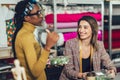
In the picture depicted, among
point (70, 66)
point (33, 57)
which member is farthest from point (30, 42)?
point (70, 66)

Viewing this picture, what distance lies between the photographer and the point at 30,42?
1796 millimetres

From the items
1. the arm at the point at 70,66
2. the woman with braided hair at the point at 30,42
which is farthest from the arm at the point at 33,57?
the arm at the point at 70,66

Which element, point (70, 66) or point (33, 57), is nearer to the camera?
point (33, 57)

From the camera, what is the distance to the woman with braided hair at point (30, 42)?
173cm

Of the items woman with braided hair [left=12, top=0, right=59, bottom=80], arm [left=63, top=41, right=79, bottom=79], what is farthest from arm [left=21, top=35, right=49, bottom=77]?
arm [left=63, top=41, right=79, bottom=79]

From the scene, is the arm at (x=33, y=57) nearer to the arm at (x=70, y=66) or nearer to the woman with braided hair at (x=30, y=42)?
the woman with braided hair at (x=30, y=42)

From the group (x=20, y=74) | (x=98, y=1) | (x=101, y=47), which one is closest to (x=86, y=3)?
(x=98, y=1)

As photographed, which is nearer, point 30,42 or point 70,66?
point 30,42

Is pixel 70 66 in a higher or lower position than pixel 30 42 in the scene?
lower

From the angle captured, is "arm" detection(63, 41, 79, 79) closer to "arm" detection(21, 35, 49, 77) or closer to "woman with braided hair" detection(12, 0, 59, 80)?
"woman with braided hair" detection(12, 0, 59, 80)

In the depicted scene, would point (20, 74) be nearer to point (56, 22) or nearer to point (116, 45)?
point (56, 22)

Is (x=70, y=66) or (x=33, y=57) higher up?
(x=33, y=57)

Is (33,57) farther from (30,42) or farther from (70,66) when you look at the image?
(70,66)

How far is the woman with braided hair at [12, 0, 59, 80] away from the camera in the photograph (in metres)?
1.73
